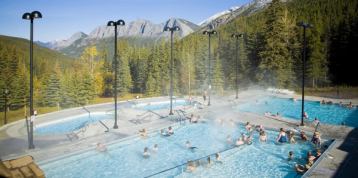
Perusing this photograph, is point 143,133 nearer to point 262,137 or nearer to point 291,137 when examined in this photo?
point 262,137

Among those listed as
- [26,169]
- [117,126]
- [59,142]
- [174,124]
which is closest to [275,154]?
[174,124]

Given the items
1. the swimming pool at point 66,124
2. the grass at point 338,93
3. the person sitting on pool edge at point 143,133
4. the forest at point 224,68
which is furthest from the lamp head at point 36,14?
the grass at point 338,93

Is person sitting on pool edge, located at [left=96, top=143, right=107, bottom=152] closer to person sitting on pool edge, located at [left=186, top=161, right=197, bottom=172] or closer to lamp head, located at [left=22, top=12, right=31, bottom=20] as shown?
person sitting on pool edge, located at [left=186, top=161, right=197, bottom=172]

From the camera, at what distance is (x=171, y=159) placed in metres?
17.5

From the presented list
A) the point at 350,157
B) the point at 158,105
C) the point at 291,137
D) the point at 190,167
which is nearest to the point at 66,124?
the point at 158,105

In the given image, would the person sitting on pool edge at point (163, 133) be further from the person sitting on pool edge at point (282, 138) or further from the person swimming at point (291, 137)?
the person swimming at point (291, 137)

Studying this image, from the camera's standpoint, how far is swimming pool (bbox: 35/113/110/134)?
2448 centimetres

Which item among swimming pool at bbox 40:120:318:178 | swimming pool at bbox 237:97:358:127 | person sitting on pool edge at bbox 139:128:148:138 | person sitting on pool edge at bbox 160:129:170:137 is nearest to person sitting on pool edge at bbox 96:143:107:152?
swimming pool at bbox 40:120:318:178

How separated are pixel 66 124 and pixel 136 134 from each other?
386 inches

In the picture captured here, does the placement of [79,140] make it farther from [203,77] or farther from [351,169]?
[203,77]

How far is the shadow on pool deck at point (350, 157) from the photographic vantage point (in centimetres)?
1285

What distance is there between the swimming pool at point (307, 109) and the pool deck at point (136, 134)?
5.11 metres

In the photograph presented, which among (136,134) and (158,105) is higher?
(158,105)

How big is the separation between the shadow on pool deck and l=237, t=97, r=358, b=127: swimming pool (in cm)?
786
